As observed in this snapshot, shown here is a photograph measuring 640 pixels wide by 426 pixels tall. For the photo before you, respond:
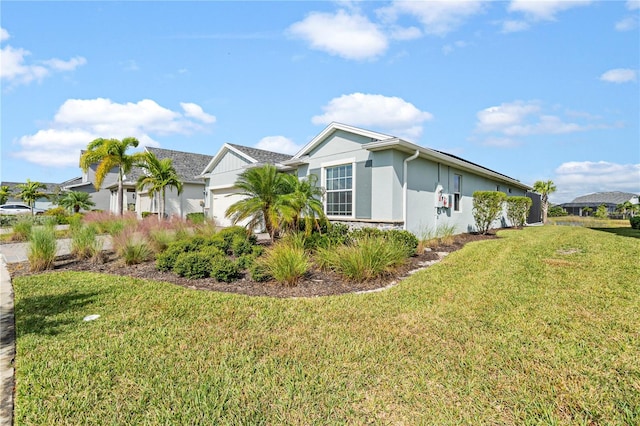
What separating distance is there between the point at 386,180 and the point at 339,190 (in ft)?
7.43

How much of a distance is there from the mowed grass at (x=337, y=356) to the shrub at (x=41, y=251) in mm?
2457

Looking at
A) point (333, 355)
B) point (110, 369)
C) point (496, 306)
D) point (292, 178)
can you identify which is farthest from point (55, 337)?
point (292, 178)

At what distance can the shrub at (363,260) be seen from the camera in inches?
252

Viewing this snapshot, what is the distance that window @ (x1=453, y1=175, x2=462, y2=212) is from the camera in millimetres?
14211

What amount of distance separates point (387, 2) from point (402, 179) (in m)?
5.27

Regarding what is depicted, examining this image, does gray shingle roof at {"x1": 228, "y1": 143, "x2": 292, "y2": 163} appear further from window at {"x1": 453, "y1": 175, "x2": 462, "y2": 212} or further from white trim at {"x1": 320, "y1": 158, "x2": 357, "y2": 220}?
window at {"x1": 453, "y1": 175, "x2": 462, "y2": 212}

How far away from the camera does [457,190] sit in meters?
14.4

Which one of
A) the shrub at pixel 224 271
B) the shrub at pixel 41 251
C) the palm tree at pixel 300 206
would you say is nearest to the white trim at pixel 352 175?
the palm tree at pixel 300 206

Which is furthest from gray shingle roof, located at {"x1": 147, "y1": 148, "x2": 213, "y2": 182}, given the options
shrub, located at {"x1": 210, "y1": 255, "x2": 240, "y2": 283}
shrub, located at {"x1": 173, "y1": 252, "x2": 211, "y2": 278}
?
shrub, located at {"x1": 210, "y1": 255, "x2": 240, "y2": 283}

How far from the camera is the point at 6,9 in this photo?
6.70 meters

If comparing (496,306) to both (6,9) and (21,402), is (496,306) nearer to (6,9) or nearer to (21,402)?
(21,402)

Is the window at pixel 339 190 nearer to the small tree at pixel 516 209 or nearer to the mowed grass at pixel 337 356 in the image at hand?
the mowed grass at pixel 337 356

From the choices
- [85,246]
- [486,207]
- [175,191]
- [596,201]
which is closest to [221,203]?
[175,191]

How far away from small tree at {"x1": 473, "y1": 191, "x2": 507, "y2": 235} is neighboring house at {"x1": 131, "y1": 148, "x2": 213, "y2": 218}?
1744 centimetres
